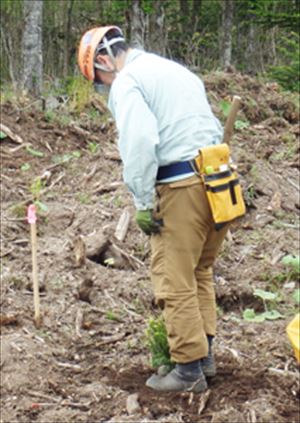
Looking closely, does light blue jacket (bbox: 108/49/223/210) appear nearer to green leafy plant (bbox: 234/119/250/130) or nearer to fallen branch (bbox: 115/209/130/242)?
fallen branch (bbox: 115/209/130/242)

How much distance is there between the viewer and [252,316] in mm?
5566

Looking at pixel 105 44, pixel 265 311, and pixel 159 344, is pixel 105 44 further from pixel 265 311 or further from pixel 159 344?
pixel 265 311

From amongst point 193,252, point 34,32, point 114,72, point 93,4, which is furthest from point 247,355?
point 93,4

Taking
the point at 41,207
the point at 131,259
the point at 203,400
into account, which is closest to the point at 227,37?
the point at 41,207

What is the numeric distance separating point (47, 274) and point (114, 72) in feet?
6.86

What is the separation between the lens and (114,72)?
14.6 feet

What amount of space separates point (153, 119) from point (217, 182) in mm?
478

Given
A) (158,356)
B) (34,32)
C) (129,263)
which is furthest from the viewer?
(34,32)

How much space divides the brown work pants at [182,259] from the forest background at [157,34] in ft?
29.4

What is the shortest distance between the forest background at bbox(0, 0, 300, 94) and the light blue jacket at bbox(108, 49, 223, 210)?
8821 millimetres

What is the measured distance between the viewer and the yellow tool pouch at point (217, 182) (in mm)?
4219

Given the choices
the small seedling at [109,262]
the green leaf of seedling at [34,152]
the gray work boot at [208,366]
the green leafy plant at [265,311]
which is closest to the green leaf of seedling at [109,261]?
the small seedling at [109,262]

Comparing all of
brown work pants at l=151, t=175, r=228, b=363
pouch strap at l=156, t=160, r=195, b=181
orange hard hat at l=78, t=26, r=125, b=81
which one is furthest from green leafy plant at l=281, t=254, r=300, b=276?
orange hard hat at l=78, t=26, r=125, b=81

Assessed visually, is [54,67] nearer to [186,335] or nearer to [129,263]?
[129,263]
